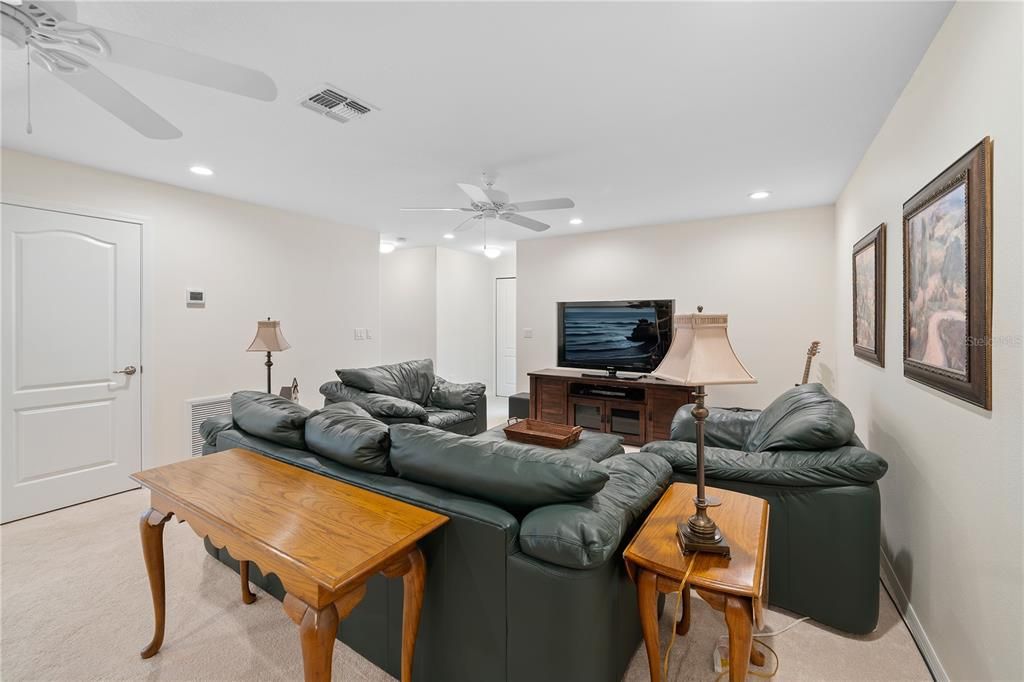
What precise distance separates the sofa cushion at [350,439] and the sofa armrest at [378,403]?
177 centimetres

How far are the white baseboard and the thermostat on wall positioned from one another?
5.17 m

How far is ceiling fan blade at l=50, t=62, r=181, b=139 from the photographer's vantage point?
155 cm

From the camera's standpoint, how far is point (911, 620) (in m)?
1.88

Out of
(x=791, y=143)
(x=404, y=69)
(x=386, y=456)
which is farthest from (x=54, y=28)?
(x=791, y=143)

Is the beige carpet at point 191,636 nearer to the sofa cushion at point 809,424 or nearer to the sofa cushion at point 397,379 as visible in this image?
the sofa cushion at point 809,424

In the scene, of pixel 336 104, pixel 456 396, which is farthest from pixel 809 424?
pixel 456 396

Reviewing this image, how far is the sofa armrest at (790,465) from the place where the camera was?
5.79 ft

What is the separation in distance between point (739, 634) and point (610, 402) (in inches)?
148

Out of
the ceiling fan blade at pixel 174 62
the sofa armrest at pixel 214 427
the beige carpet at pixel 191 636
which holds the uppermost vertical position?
the ceiling fan blade at pixel 174 62

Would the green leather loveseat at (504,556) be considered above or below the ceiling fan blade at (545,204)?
below

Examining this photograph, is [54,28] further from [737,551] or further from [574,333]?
[574,333]

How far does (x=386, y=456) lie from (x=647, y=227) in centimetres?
442

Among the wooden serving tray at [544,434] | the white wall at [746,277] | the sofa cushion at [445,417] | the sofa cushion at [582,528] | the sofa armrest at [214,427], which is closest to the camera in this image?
the sofa cushion at [582,528]

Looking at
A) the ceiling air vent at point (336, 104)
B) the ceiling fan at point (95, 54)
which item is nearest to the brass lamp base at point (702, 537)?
the ceiling fan at point (95, 54)
